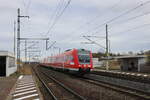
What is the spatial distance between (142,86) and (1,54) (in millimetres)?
16194

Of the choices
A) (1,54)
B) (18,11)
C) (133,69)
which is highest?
(18,11)

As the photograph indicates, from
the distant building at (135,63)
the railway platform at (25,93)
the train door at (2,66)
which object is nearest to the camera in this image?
the railway platform at (25,93)

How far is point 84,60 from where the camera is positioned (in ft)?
72.9


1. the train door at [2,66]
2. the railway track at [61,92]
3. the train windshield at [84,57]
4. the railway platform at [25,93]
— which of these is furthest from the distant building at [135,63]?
the railway platform at [25,93]

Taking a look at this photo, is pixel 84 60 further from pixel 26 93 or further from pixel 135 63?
pixel 135 63

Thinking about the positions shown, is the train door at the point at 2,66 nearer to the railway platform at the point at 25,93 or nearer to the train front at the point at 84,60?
the train front at the point at 84,60

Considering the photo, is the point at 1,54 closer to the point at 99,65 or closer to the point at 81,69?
the point at 81,69

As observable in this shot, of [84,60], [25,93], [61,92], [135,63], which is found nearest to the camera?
[25,93]

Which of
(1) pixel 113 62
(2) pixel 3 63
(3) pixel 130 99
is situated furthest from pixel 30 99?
(1) pixel 113 62

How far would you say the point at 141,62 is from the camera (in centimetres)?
3478

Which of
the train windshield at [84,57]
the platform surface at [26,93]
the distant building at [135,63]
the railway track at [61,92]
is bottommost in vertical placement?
the railway track at [61,92]

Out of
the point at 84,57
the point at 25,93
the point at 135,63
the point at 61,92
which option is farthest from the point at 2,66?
the point at 135,63

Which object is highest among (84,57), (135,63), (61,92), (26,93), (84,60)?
(84,57)

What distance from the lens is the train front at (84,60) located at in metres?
21.7
